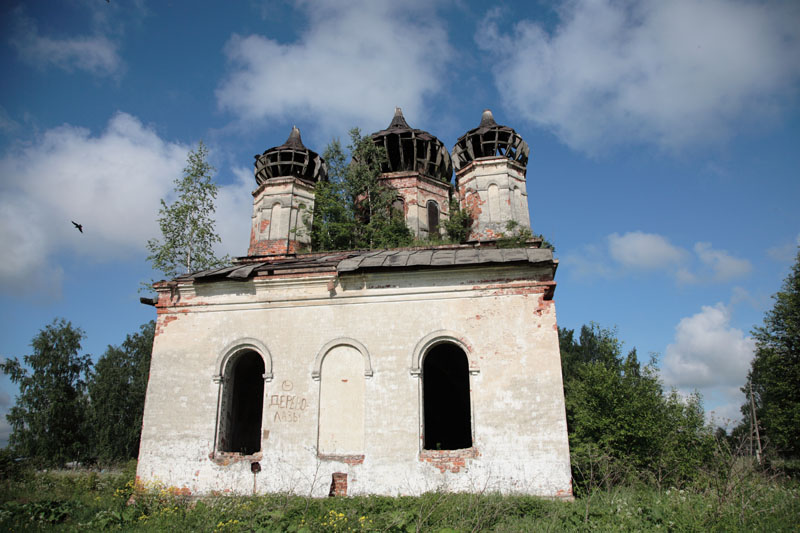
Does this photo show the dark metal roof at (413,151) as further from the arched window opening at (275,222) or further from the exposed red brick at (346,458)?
the exposed red brick at (346,458)

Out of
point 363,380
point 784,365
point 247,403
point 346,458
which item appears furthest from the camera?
point 784,365

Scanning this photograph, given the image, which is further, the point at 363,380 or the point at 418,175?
the point at 418,175

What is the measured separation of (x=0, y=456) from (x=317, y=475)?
1393 cm

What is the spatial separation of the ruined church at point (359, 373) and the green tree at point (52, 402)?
1028 inches

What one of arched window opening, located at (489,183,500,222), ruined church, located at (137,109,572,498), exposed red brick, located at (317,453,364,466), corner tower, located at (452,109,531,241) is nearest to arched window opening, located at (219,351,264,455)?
ruined church, located at (137,109,572,498)

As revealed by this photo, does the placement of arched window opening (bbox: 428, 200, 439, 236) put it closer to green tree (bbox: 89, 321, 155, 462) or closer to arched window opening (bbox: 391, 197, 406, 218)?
arched window opening (bbox: 391, 197, 406, 218)

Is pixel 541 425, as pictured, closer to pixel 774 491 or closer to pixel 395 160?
pixel 774 491

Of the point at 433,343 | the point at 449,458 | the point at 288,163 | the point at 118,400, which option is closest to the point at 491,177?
the point at 288,163

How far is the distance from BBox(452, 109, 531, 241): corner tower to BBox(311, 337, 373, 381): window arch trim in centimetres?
1319

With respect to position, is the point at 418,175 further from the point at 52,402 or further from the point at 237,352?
the point at 52,402

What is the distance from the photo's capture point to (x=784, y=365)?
71.3ft

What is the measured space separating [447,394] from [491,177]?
43.1ft

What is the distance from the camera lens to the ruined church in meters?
9.55

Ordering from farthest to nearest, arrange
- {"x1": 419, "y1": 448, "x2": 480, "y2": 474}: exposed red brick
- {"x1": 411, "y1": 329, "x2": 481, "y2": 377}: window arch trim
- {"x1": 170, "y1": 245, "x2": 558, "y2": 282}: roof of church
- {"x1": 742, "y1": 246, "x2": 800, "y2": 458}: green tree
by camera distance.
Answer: {"x1": 742, "y1": 246, "x2": 800, "y2": 458}: green tree
{"x1": 170, "y1": 245, "x2": 558, "y2": 282}: roof of church
{"x1": 411, "y1": 329, "x2": 481, "y2": 377}: window arch trim
{"x1": 419, "y1": 448, "x2": 480, "y2": 474}: exposed red brick
